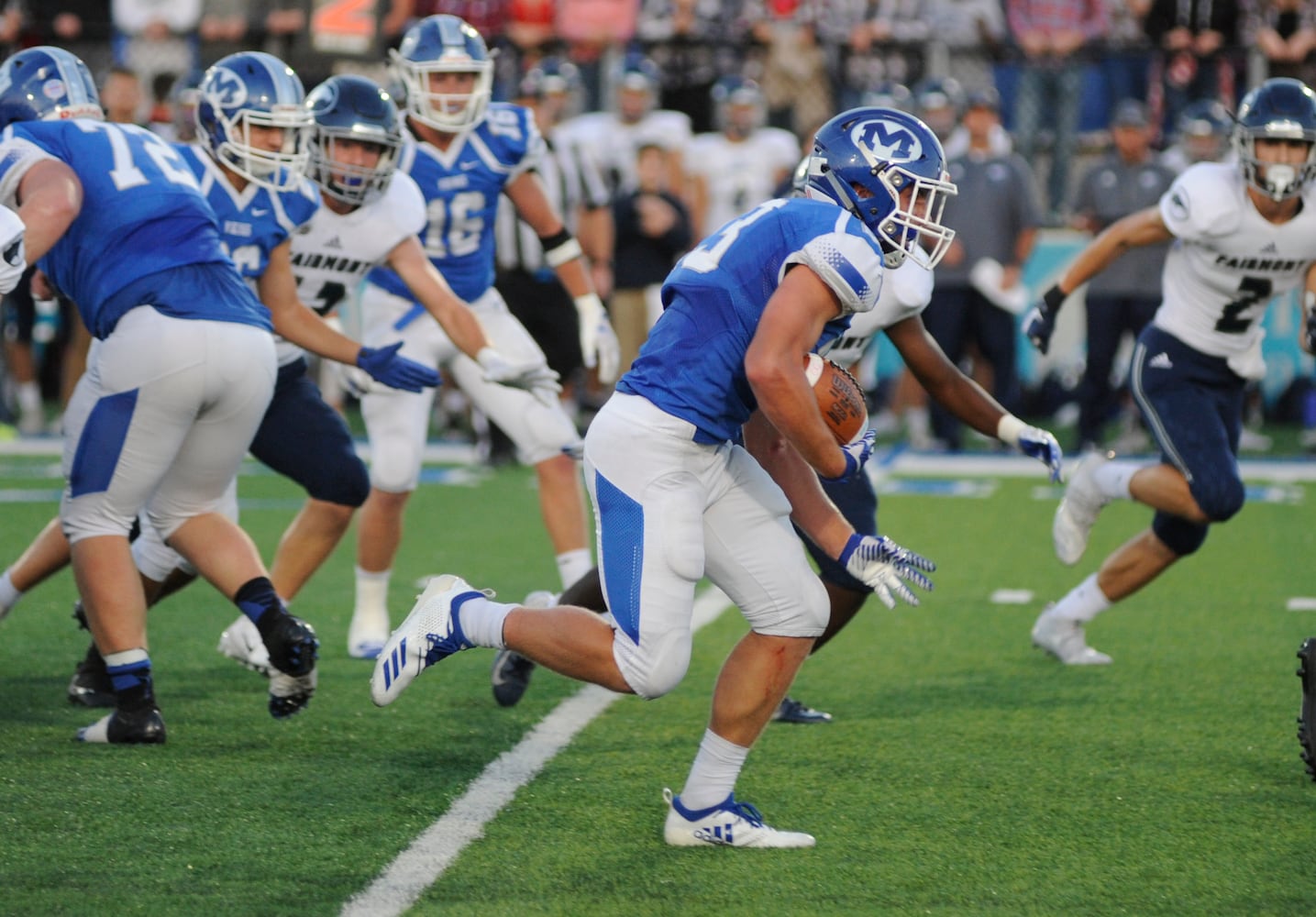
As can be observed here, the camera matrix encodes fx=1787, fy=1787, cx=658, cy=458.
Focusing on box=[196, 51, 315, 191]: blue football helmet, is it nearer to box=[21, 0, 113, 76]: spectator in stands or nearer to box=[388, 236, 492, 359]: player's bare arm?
box=[388, 236, 492, 359]: player's bare arm

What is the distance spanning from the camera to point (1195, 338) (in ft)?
18.1

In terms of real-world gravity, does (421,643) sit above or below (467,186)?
below

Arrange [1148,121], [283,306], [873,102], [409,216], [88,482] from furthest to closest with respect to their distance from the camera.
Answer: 1. [1148,121]
2. [873,102]
3. [409,216]
4. [283,306]
5. [88,482]

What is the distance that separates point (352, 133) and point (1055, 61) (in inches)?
316

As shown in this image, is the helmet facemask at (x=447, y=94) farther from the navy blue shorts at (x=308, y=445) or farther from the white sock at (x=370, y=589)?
the white sock at (x=370, y=589)

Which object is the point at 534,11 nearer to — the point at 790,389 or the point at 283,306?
the point at 283,306

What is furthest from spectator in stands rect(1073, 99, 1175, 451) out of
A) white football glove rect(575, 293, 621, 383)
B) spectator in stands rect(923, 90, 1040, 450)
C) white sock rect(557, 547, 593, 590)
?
white sock rect(557, 547, 593, 590)

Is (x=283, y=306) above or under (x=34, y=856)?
above

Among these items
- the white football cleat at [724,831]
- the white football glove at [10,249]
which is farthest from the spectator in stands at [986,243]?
the white football glove at [10,249]

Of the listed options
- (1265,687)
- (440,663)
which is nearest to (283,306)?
(440,663)

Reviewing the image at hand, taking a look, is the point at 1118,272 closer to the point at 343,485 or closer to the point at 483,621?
the point at 343,485

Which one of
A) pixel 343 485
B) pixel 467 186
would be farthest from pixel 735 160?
pixel 343 485

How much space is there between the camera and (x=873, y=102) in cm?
990

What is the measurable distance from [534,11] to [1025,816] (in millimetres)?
9363
